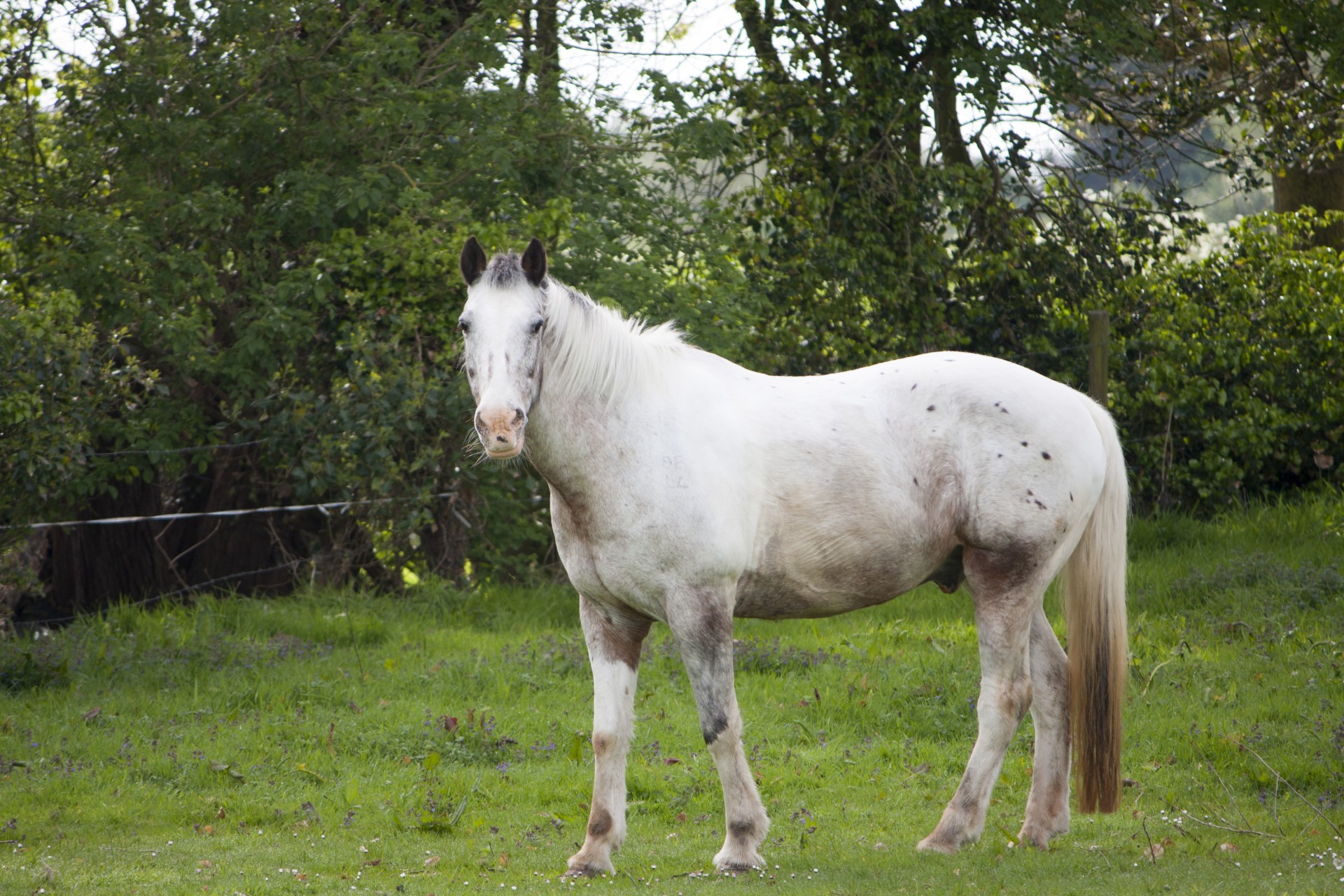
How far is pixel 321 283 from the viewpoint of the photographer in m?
9.09

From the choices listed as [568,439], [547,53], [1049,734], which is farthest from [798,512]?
[547,53]

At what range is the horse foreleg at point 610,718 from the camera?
4.65 meters

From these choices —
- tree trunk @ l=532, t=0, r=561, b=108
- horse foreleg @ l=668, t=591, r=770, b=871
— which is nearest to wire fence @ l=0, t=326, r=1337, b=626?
tree trunk @ l=532, t=0, r=561, b=108

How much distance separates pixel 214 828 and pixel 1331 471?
31.2ft

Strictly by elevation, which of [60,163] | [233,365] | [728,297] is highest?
[60,163]

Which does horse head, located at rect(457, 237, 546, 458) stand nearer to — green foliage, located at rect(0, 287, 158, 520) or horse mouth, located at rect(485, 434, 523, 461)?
horse mouth, located at rect(485, 434, 523, 461)

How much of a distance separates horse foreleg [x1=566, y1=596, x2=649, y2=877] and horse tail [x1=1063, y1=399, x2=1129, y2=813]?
182 centimetres

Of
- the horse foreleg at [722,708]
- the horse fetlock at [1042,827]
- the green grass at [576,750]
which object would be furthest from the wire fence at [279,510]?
the horse fetlock at [1042,827]

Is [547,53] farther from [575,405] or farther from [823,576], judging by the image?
[823,576]

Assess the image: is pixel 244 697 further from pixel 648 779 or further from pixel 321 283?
pixel 321 283

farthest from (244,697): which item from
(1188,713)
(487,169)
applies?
(1188,713)

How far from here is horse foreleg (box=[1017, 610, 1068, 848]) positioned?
197 inches

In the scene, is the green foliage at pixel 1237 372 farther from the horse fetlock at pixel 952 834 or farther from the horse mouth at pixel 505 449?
the horse mouth at pixel 505 449

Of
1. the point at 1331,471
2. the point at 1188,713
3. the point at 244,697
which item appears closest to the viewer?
the point at 1188,713
